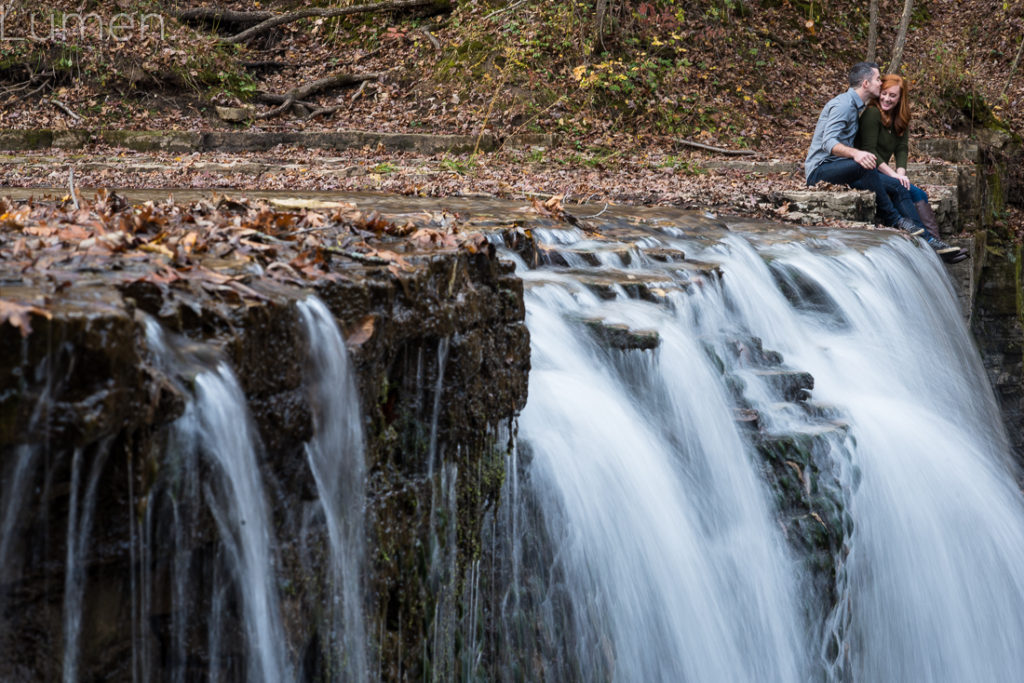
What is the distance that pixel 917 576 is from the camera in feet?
16.3

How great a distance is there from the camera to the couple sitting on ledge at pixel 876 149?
929cm

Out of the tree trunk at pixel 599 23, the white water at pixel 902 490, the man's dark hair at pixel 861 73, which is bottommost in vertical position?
the white water at pixel 902 490

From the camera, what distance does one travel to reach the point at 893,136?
9773 millimetres

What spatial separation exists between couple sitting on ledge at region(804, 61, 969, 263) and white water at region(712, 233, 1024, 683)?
7.98 ft

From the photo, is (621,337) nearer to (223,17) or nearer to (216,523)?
(216,523)

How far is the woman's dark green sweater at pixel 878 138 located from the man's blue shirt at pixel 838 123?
4.5 inches

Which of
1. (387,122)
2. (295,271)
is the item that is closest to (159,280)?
(295,271)


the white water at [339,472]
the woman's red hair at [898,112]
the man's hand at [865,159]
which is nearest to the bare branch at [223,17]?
the woman's red hair at [898,112]

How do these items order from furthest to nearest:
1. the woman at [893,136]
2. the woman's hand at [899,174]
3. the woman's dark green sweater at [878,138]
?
the woman's dark green sweater at [878,138]
the woman at [893,136]
the woman's hand at [899,174]

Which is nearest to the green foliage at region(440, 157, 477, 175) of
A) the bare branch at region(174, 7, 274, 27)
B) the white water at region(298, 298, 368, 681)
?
the bare branch at region(174, 7, 274, 27)

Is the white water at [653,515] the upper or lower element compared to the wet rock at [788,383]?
lower

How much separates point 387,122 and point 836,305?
8791 millimetres

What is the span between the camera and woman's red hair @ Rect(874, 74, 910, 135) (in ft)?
31.0

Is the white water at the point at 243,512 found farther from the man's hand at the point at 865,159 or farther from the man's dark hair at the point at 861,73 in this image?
the man's dark hair at the point at 861,73
